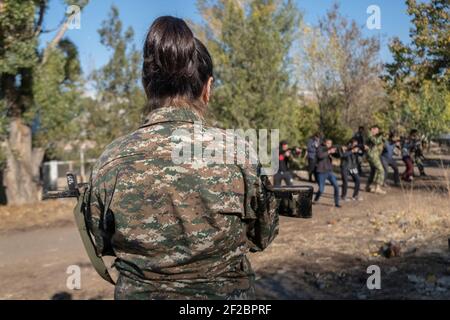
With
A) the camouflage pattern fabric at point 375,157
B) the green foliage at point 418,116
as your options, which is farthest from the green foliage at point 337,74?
the camouflage pattern fabric at point 375,157

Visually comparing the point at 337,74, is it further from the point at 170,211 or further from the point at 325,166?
the point at 170,211

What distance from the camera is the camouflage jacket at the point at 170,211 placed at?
5.31ft

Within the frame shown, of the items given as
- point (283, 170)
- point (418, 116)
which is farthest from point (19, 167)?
point (418, 116)

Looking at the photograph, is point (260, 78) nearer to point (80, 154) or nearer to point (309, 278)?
point (80, 154)

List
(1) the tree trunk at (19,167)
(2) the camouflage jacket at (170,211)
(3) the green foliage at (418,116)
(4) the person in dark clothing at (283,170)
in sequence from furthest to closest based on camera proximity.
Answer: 1. (3) the green foliage at (418,116)
2. (1) the tree trunk at (19,167)
3. (4) the person in dark clothing at (283,170)
4. (2) the camouflage jacket at (170,211)

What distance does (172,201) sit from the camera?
5.29ft

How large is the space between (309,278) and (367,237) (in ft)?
7.39

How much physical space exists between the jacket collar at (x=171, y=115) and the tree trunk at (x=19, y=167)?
1174 cm

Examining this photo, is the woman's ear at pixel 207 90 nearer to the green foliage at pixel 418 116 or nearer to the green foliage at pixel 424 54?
the green foliage at pixel 424 54

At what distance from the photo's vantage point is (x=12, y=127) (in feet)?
40.8

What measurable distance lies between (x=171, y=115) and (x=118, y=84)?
15.9 m

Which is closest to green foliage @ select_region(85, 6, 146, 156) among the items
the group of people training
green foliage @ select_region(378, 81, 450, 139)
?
the group of people training
